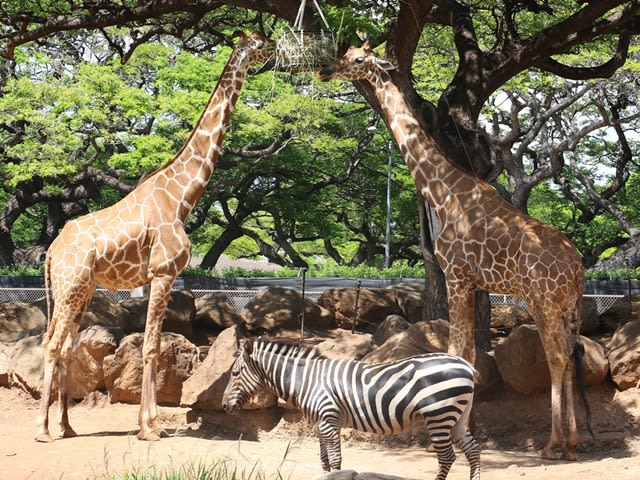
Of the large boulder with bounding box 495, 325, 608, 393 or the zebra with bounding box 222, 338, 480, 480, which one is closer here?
the zebra with bounding box 222, 338, 480, 480

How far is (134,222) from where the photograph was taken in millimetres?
10266

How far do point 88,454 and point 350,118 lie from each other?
25080 mm

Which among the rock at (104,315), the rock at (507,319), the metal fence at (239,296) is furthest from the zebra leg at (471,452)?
the metal fence at (239,296)

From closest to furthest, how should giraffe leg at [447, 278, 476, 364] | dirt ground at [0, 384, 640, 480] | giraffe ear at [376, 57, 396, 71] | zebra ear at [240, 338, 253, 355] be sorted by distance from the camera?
zebra ear at [240, 338, 253, 355] → dirt ground at [0, 384, 640, 480] → giraffe leg at [447, 278, 476, 364] → giraffe ear at [376, 57, 396, 71]

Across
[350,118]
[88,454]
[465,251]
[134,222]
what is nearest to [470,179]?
[465,251]

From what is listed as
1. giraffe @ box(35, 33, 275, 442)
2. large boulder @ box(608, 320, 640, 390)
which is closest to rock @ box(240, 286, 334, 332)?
giraffe @ box(35, 33, 275, 442)

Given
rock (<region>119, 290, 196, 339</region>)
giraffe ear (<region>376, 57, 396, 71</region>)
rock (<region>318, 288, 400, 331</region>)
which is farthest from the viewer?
rock (<region>318, 288, 400, 331</region>)

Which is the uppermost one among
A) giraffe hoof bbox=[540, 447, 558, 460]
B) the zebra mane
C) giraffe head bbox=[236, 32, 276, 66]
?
giraffe head bbox=[236, 32, 276, 66]

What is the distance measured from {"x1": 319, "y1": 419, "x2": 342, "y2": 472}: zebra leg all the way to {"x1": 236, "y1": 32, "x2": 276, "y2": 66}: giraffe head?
5468 millimetres

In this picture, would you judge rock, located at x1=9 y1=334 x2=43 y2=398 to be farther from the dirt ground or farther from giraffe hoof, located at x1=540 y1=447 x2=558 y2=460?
giraffe hoof, located at x1=540 y1=447 x2=558 y2=460

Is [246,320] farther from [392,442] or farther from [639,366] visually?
[639,366]

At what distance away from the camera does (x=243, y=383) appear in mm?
7863

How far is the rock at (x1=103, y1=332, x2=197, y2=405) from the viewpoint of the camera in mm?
11977

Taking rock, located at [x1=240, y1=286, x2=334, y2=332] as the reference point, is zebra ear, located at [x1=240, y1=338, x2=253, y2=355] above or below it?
below
